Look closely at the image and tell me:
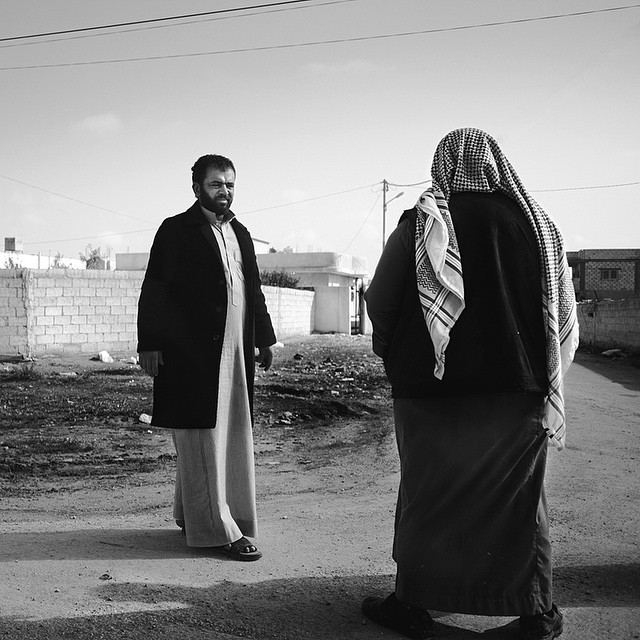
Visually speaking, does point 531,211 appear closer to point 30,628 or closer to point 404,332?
point 404,332

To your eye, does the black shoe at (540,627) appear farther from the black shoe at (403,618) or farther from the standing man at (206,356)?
the standing man at (206,356)

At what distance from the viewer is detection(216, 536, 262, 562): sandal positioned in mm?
3420

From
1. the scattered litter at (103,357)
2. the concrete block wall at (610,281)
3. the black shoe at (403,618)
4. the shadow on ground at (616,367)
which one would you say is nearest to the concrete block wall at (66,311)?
the scattered litter at (103,357)

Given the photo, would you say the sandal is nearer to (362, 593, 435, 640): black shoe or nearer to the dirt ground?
the dirt ground

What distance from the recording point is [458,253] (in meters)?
2.62

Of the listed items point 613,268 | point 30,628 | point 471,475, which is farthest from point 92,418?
point 613,268

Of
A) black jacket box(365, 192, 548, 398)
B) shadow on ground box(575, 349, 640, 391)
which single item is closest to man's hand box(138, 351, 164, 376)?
black jacket box(365, 192, 548, 398)

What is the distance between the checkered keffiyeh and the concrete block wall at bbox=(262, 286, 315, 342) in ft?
67.3

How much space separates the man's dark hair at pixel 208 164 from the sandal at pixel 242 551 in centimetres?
175

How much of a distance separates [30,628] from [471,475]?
162 cm

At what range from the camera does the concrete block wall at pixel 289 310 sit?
25.2 m

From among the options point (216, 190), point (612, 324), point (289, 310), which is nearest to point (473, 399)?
point (216, 190)

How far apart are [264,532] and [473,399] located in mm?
1777

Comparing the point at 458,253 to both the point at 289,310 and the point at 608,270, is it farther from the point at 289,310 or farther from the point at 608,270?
the point at 608,270
